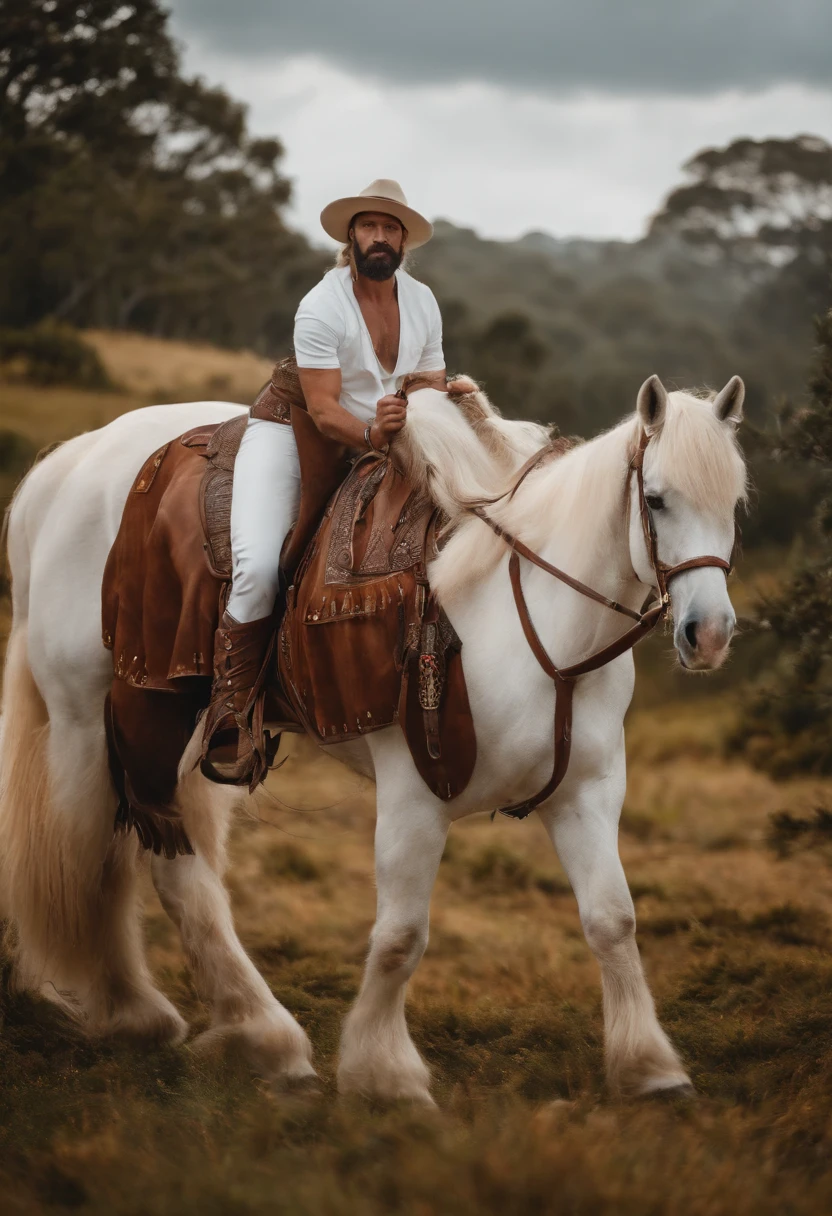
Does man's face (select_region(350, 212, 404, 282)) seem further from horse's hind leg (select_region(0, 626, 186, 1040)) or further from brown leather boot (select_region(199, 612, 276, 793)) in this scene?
horse's hind leg (select_region(0, 626, 186, 1040))

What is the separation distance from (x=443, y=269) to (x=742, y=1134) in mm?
53491

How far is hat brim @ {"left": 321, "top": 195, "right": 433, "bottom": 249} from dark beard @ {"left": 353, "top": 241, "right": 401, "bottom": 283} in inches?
4.8

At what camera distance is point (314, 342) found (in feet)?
13.9

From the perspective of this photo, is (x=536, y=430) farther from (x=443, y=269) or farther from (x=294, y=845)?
(x=443, y=269)

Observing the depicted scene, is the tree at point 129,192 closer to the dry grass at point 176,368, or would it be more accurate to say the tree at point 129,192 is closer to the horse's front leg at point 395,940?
the dry grass at point 176,368

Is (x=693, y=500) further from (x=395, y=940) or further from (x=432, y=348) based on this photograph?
(x=395, y=940)

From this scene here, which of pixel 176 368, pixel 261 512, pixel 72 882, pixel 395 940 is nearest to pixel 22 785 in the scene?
pixel 72 882

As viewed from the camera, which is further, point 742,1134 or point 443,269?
point 443,269

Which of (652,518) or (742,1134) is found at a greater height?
(652,518)

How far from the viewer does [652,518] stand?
3572 mm

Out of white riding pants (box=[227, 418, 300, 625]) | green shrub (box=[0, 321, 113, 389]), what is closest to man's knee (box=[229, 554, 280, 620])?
white riding pants (box=[227, 418, 300, 625])

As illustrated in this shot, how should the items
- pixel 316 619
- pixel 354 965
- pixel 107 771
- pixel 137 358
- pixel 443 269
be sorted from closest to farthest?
pixel 316 619
pixel 107 771
pixel 354 965
pixel 137 358
pixel 443 269

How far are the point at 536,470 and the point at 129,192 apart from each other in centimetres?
2830

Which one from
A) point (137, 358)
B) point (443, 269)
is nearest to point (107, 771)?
point (137, 358)
